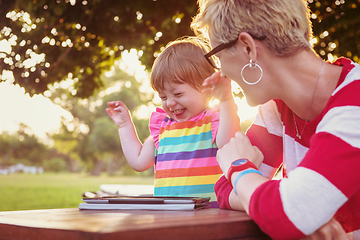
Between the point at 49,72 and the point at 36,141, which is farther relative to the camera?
the point at 36,141

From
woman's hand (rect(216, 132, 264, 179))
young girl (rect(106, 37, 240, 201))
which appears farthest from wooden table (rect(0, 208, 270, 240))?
young girl (rect(106, 37, 240, 201))

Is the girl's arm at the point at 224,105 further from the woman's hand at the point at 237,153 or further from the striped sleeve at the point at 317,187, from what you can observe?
the striped sleeve at the point at 317,187

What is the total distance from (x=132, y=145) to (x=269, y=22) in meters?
1.40

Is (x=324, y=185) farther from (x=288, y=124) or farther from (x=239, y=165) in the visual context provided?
(x=288, y=124)

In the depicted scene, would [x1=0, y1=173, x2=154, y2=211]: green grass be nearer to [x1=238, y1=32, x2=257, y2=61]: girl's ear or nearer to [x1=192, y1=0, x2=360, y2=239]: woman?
[x1=192, y1=0, x2=360, y2=239]: woman

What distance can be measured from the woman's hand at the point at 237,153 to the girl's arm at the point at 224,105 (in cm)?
35

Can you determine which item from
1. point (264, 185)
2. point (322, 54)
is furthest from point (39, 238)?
point (322, 54)

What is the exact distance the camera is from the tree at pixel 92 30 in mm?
4137

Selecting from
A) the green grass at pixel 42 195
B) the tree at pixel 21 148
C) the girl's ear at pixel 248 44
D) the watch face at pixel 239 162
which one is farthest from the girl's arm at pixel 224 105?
the tree at pixel 21 148

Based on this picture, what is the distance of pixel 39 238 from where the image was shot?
3.13 ft

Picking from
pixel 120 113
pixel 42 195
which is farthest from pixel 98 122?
pixel 120 113

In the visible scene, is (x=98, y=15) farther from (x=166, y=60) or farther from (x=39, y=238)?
(x=39, y=238)

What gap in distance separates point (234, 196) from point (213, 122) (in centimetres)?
90

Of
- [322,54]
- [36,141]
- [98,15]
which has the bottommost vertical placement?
[36,141]
